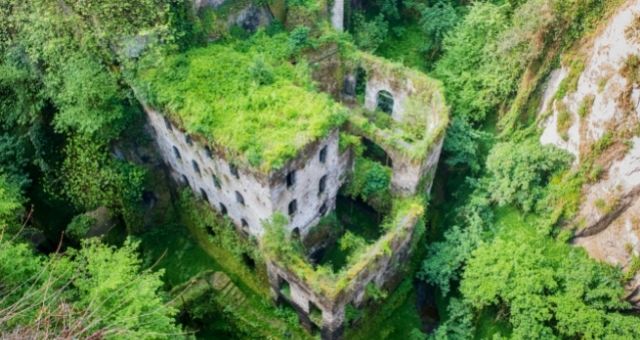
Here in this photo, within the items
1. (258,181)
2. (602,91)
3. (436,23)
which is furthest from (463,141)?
(258,181)

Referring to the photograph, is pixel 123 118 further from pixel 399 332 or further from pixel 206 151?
pixel 399 332

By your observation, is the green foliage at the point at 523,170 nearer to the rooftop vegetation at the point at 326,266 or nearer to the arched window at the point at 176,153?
the rooftop vegetation at the point at 326,266

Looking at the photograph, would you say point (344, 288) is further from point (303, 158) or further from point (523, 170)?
point (523, 170)

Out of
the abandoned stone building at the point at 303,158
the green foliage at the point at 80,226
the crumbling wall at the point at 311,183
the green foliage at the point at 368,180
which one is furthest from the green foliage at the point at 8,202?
the green foliage at the point at 368,180

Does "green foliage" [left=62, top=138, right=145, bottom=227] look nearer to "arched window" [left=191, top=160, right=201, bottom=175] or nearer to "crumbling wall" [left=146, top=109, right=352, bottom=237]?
"crumbling wall" [left=146, top=109, right=352, bottom=237]

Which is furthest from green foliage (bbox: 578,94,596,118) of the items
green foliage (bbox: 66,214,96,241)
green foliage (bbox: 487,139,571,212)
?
green foliage (bbox: 66,214,96,241)
